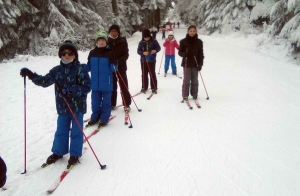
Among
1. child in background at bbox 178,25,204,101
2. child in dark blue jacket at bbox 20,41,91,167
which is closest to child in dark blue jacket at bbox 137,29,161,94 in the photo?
child in background at bbox 178,25,204,101

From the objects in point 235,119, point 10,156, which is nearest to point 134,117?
point 235,119

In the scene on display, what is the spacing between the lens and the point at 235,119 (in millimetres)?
6008

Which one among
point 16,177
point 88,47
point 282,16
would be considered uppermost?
point 282,16

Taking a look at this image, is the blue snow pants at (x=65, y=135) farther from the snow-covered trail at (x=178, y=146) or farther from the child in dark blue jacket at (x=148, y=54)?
the child in dark blue jacket at (x=148, y=54)

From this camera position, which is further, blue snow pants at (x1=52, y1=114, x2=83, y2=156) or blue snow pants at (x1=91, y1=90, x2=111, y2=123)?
blue snow pants at (x1=91, y1=90, x2=111, y2=123)

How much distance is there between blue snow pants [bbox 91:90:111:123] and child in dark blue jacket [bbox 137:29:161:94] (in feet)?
8.88

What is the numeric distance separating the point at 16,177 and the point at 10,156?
775 millimetres

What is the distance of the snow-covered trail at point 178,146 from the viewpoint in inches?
143

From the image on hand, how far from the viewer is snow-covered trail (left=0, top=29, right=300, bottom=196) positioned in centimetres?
363

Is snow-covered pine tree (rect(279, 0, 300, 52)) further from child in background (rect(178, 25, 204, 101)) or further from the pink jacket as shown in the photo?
child in background (rect(178, 25, 204, 101))

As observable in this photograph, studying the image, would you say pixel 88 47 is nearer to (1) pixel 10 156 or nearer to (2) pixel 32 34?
(2) pixel 32 34

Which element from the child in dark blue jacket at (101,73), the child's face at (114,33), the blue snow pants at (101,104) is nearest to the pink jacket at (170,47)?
the child's face at (114,33)

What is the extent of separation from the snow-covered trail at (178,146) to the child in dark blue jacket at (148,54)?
52 centimetres

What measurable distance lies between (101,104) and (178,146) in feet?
6.77
